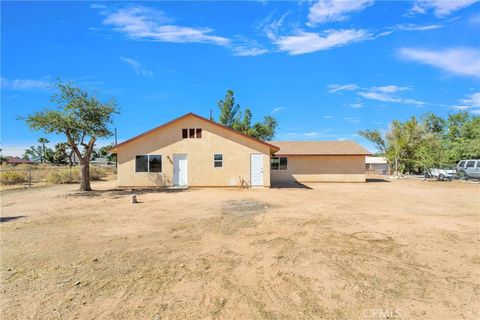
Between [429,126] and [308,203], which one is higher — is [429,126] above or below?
above

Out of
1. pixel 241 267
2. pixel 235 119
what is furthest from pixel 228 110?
pixel 241 267

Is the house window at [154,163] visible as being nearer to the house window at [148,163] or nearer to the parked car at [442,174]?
the house window at [148,163]

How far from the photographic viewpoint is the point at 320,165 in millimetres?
25906

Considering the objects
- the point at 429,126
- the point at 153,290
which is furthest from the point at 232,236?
the point at 429,126

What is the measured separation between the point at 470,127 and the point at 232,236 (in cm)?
4140

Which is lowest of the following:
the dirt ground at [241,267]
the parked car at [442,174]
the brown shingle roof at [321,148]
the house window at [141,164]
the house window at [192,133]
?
the dirt ground at [241,267]

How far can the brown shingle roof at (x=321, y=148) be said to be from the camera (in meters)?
25.7

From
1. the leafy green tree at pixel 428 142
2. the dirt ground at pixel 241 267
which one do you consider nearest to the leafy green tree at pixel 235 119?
the leafy green tree at pixel 428 142

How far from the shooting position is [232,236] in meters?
7.28

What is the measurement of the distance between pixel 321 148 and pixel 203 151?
11993 millimetres

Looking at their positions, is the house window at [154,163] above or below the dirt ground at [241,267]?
above

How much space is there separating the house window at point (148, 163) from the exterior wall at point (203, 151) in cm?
27

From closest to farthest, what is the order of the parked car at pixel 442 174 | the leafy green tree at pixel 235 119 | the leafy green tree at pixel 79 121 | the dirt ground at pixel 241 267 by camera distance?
1. the dirt ground at pixel 241 267
2. the leafy green tree at pixel 79 121
3. the parked car at pixel 442 174
4. the leafy green tree at pixel 235 119

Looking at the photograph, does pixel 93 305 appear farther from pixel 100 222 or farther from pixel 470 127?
pixel 470 127
